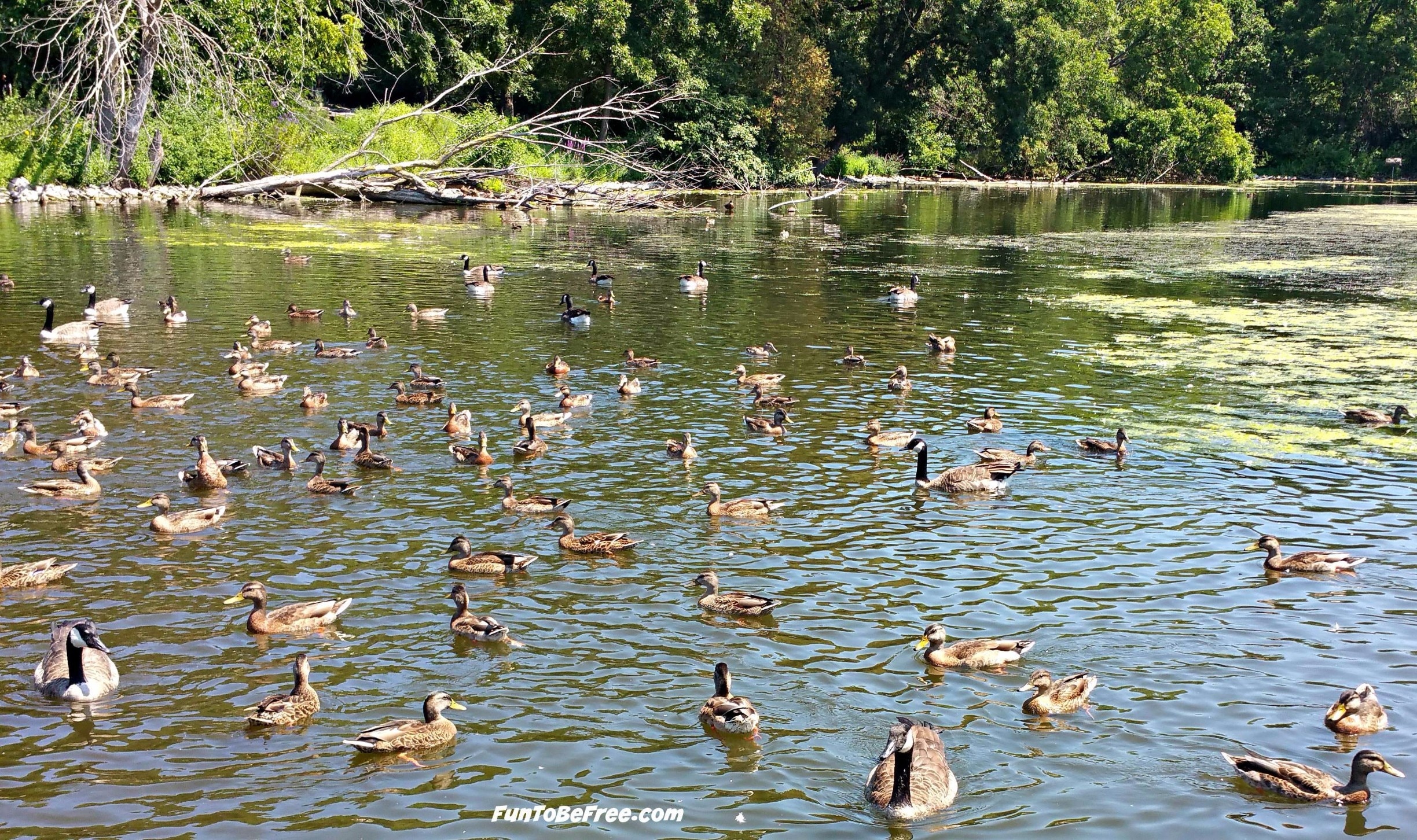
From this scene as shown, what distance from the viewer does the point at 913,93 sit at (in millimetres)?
90062

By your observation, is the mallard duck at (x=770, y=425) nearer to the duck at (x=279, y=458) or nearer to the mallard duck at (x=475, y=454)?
the mallard duck at (x=475, y=454)

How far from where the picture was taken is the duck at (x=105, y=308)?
25547mm

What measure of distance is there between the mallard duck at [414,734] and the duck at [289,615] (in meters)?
2.26

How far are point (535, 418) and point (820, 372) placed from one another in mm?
7172

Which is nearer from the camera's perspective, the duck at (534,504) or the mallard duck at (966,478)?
the duck at (534,504)

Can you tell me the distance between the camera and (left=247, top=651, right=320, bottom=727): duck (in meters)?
9.80

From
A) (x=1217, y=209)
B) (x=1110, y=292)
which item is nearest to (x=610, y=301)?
(x=1110, y=292)

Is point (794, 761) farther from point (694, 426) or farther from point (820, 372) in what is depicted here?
point (820, 372)

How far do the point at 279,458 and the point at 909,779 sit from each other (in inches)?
430

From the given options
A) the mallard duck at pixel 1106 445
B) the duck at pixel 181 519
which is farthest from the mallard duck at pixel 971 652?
the duck at pixel 181 519

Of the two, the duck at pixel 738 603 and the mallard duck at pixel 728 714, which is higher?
the duck at pixel 738 603

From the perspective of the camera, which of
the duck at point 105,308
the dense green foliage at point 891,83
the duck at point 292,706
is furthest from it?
the dense green foliage at point 891,83

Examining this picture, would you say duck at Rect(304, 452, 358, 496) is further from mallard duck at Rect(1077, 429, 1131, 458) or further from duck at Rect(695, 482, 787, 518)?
mallard duck at Rect(1077, 429, 1131, 458)

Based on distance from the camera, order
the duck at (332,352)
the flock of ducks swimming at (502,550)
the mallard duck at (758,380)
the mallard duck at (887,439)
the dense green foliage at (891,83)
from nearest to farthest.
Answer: the flock of ducks swimming at (502,550)
the mallard duck at (887,439)
the mallard duck at (758,380)
the duck at (332,352)
the dense green foliage at (891,83)
